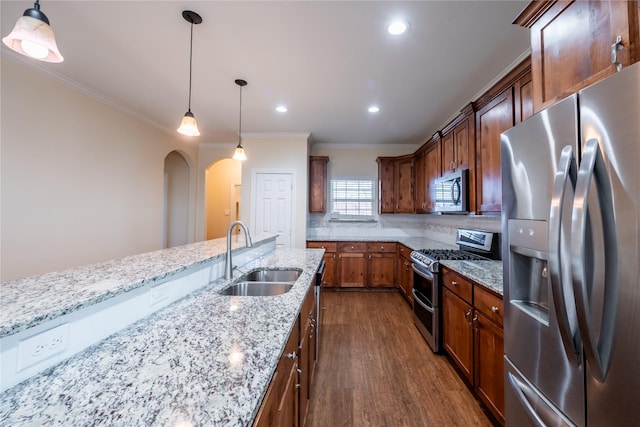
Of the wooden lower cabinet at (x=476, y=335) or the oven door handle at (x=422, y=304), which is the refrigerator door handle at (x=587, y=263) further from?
the oven door handle at (x=422, y=304)

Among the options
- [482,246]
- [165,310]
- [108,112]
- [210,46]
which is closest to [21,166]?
[108,112]

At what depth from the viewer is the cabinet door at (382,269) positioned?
4.44 m

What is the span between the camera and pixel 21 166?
244 centimetres

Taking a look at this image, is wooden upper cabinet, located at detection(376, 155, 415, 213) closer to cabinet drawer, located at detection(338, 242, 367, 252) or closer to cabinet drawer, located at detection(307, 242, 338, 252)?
cabinet drawer, located at detection(338, 242, 367, 252)

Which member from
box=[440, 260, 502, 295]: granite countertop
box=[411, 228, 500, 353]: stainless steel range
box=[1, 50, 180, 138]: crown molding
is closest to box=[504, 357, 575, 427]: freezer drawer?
box=[440, 260, 502, 295]: granite countertop

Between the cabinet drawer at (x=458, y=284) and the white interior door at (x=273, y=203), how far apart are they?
107 inches

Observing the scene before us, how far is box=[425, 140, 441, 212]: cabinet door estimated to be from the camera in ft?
11.6

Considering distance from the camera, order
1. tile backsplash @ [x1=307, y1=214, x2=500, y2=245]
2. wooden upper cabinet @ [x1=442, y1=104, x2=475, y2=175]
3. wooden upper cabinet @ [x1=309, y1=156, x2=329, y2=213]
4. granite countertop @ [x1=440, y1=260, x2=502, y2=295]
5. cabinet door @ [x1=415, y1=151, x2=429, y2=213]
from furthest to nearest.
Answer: tile backsplash @ [x1=307, y1=214, x2=500, y2=245]
wooden upper cabinet @ [x1=309, y1=156, x2=329, y2=213]
cabinet door @ [x1=415, y1=151, x2=429, y2=213]
wooden upper cabinet @ [x1=442, y1=104, x2=475, y2=175]
granite countertop @ [x1=440, y1=260, x2=502, y2=295]

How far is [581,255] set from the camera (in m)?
0.82

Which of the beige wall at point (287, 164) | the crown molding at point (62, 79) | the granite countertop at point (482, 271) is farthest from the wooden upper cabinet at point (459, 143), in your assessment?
the crown molding at point (62, 79)

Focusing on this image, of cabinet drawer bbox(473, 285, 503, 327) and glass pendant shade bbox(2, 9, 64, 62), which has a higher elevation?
glass pendant shade bbox(2, 9, 64, 62)

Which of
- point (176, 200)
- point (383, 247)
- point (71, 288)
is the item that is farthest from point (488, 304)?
point (176, 200)

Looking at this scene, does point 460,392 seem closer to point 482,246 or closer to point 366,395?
point 366,395

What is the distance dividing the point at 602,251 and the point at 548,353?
51 centimetres
